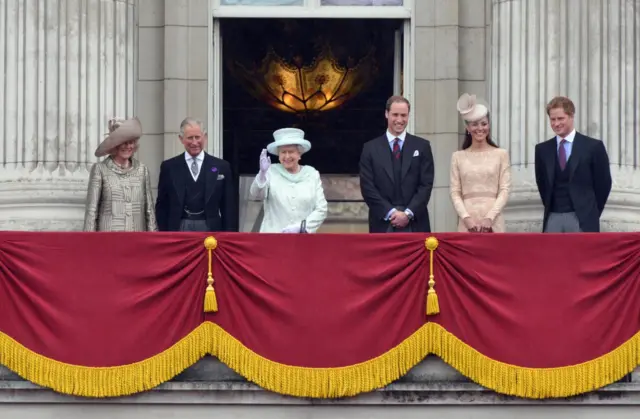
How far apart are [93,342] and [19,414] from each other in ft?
2.77

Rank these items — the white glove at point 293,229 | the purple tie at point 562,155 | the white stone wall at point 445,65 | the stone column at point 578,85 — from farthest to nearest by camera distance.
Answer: the white stone wall at point 445,65, the stone column at point 578,85, the purple tie at point 562,155, the white glove at point 293,229

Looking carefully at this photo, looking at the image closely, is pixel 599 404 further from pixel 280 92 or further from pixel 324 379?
pixel 280 92

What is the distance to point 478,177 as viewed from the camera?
56.5 feet

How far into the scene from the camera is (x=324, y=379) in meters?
16.1

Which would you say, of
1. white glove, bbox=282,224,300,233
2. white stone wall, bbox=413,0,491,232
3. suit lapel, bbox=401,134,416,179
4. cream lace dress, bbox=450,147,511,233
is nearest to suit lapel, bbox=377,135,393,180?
suit lapel, bbox=401,134,416,179

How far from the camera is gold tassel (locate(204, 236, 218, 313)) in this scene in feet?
53.4

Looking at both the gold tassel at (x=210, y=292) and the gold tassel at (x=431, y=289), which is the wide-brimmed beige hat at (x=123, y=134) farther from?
the gold tassel at (x=431, y=289)

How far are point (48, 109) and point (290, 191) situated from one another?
3.17 metres

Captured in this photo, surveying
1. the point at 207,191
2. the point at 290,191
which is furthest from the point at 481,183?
the point at 207,191

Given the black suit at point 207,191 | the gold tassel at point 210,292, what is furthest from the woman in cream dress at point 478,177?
the gold tassel at point 210,292

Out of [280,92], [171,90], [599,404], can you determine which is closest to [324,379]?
[599,404]

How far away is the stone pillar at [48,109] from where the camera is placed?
61.8 feet

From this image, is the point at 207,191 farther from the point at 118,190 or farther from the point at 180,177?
the point at 118,190

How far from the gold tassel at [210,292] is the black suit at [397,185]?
1.60 meters
